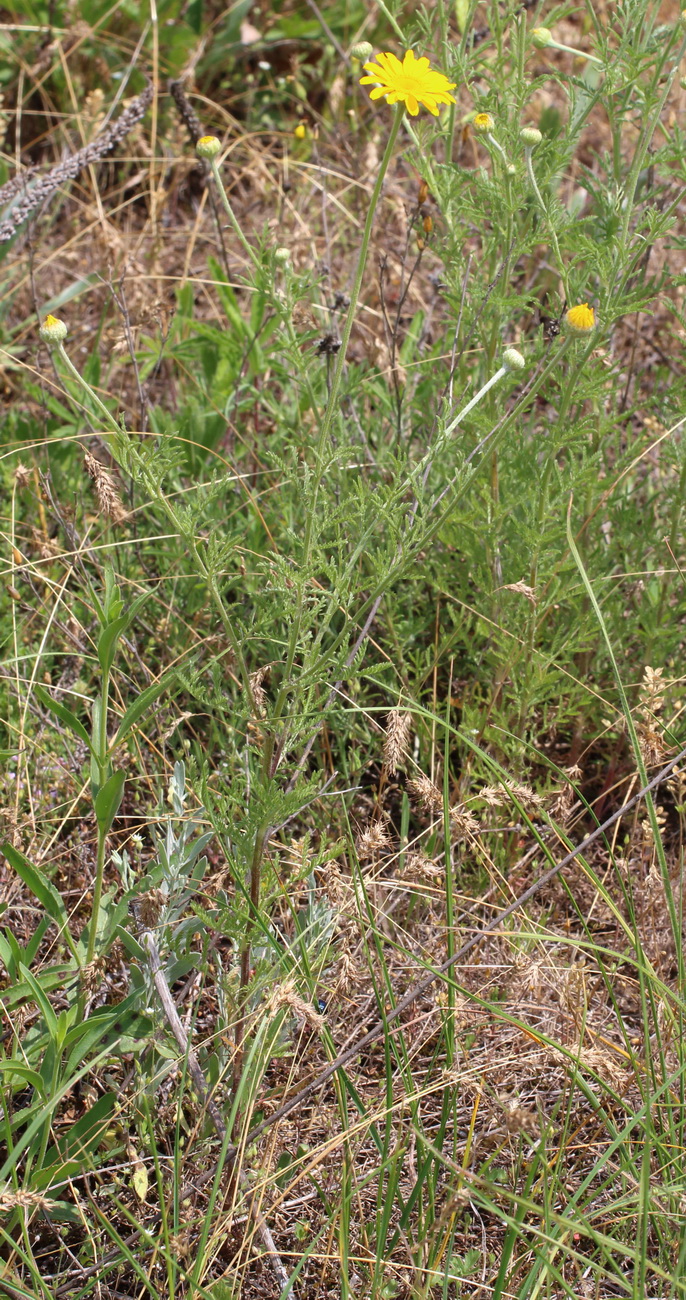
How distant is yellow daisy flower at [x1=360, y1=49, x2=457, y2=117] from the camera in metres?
1.34

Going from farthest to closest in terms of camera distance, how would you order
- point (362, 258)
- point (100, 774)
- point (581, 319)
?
point (581, 319) < point (100, 774) < point (362, 258)

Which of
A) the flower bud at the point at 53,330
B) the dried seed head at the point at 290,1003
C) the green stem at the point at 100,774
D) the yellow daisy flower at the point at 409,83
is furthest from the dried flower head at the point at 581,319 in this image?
the dried seed head at the point at 290,1003

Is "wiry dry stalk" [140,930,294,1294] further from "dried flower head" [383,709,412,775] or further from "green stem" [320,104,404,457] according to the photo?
"green stem" [320,104,404,457]

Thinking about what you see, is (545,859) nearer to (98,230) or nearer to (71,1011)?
(71,1011)

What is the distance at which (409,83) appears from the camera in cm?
137

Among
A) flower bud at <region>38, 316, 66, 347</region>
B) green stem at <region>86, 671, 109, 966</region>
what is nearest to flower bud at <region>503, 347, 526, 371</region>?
flower bud at <region>38, 316, 66, 347</region>

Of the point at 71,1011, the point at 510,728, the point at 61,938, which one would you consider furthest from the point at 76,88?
the point at 71,1011

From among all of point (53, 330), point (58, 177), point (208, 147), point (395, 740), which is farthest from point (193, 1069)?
point (58, 177)

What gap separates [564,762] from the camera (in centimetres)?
251

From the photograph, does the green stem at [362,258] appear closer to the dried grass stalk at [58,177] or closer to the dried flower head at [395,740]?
the dried flower head at [395,740]

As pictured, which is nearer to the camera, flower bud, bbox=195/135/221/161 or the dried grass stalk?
flower bud, bbox=195/135/221/161

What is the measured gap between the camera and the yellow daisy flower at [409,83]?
1339 millimetres

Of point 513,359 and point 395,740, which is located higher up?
point 513,359

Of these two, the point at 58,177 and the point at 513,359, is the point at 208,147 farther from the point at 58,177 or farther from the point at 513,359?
the point at 58,177
